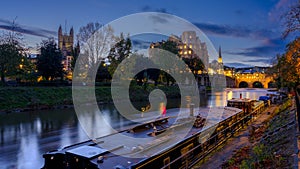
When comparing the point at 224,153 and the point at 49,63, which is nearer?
the point at 224,153

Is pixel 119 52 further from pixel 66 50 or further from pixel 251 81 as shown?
pixel 251 81

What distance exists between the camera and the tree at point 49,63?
47.4 meters

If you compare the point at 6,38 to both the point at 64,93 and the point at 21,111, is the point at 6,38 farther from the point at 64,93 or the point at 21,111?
the point at 21,111

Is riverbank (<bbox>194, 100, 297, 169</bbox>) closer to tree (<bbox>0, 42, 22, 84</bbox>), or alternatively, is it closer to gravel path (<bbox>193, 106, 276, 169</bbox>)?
gravel path (<bbox>193, 106, 276, 169</bbox>)

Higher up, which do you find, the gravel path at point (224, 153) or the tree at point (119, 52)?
the tree at point (119, 52)

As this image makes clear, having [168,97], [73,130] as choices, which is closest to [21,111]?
[73,130]

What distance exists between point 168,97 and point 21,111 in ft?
115

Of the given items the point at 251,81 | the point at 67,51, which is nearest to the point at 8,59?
the point at 67,51

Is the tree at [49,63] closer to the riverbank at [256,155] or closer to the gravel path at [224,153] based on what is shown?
the gravel path at [224,153]

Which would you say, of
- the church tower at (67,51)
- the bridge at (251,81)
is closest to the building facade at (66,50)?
the church tower at (67,51)

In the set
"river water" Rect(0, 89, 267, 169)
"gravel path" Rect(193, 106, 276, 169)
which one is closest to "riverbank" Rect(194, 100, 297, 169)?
"gravel path" Rect(193, 106, 276, 169)

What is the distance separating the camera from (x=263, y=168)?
24.5 feet

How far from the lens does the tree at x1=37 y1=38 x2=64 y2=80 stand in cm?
4736

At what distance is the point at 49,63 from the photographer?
47312 mm
